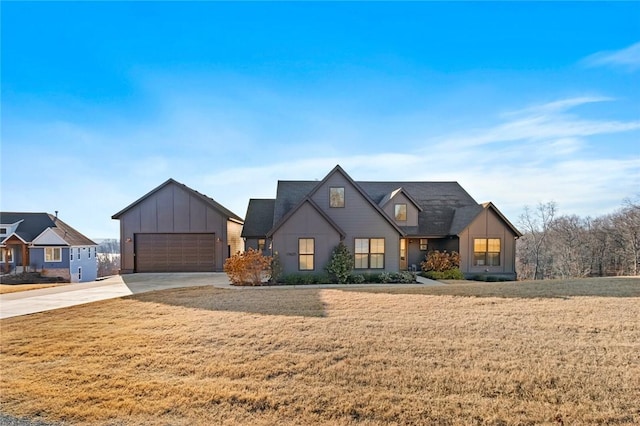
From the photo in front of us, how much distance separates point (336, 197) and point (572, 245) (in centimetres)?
3333

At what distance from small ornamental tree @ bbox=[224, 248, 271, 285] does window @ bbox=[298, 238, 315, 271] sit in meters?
2.02

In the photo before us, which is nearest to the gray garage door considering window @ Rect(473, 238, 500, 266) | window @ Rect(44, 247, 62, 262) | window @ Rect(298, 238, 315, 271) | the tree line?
window @ Rect(298, 238, 315, 271)

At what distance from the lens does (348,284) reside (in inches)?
639

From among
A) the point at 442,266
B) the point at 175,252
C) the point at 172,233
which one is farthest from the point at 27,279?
the point at 442,266

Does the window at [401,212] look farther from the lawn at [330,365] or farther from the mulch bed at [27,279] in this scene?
the mulch bed at [27,279]

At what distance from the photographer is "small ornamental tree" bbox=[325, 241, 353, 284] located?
1678cm

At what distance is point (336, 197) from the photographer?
723 inches

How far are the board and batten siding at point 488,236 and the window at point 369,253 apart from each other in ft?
18.1

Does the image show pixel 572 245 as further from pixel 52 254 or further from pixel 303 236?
pixel 52 254

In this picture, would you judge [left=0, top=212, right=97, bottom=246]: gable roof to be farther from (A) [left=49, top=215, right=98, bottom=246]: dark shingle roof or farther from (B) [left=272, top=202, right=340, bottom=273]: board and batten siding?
(B) [left=272, top=202, right=340, bottom=273]: board and batten siding

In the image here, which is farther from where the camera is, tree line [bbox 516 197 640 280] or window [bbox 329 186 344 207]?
tree line [bbox 516 197 640 280]

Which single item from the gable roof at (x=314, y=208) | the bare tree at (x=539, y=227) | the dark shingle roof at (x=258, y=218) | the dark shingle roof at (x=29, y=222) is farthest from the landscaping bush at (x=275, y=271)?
the bare tree at (x=539, y=227)

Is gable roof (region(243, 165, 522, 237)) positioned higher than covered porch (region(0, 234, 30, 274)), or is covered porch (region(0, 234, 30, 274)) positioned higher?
gable roof (region(243, 165, 522, 237))

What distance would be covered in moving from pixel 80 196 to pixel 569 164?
31.0 metres
